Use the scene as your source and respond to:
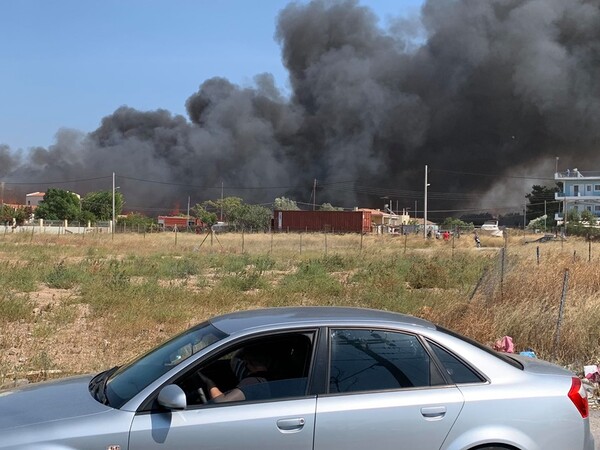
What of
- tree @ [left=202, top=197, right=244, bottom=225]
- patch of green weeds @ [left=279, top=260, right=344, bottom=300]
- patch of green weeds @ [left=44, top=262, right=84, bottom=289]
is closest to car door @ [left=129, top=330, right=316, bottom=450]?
patch of green weeds @ [left=279, top=260, right=344, bottom=300]

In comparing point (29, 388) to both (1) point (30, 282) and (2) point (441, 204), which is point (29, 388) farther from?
(2) point (441, 204)

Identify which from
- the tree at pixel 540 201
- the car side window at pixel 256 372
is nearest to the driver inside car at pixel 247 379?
the car side window at pixel 256 372

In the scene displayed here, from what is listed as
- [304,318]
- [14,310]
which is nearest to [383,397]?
[304,318]

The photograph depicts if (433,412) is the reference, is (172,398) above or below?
above

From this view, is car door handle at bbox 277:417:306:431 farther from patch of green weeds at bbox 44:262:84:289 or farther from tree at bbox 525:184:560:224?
tree at bbox 525:184:560:224

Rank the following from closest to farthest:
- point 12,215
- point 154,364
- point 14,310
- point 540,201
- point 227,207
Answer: point 154,364
point 14,310
point 12,215
point 227,207
point 540,201

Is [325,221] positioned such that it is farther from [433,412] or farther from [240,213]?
[433,412]

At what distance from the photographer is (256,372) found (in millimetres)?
3252

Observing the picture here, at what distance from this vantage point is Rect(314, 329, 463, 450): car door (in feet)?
9.93

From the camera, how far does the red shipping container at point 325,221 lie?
70.1 metres

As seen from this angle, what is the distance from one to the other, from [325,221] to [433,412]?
6825 centimetres

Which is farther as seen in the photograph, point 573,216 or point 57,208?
point 57,208

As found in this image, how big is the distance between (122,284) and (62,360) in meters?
5.93

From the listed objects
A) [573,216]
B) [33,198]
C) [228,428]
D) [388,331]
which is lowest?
[228,428]
